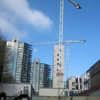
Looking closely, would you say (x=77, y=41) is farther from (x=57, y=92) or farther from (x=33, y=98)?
(x=33, y=98)

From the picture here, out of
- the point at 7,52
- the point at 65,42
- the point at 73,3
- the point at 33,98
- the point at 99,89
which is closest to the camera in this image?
the point at 99,89

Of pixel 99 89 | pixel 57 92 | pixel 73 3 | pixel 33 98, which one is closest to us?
pixel 99 89

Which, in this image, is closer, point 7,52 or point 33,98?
point 7,52

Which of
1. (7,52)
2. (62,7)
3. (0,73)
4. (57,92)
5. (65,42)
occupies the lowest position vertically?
(57,92)

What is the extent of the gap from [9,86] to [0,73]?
35.2ft

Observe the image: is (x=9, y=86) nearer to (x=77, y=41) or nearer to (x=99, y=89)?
(x=99, y=89)

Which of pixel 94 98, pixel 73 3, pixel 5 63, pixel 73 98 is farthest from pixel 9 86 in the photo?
pixel 73 3

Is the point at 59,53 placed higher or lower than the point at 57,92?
higher

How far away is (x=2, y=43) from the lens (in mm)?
45844

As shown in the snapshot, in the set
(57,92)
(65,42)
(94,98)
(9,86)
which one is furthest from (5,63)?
(65,42)

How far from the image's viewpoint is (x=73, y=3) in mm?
89938

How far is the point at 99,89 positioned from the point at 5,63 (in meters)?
23.7

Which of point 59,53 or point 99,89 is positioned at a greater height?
point 59,53

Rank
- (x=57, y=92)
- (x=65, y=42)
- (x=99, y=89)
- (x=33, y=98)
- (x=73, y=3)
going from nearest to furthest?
(x=99, y=89), (x=33, y=98), (x=57, y=92), (x=73, y=3), (x=65, y=42)
